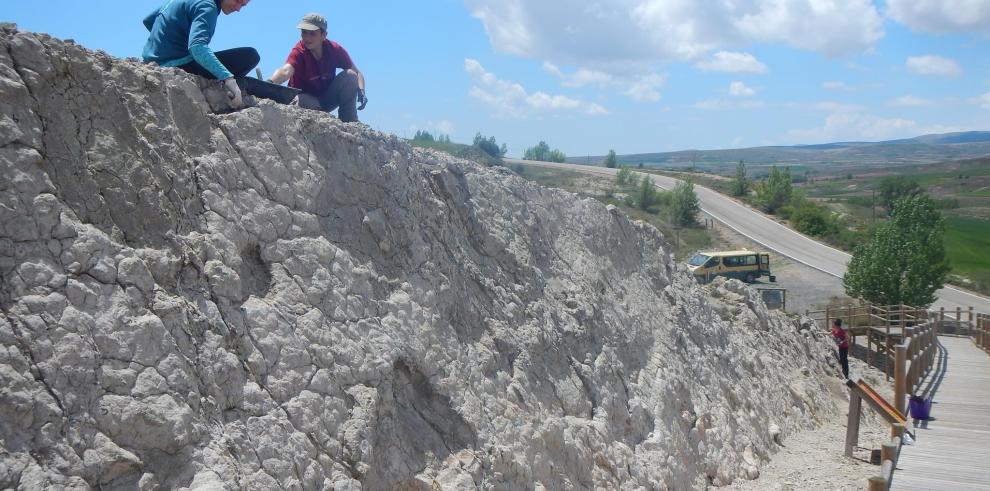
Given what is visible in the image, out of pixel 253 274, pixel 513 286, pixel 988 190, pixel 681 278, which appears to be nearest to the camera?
pixel 253 274

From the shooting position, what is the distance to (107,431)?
12.5 feet

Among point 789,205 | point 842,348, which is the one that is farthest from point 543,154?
point 842,348

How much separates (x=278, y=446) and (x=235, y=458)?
29 cm

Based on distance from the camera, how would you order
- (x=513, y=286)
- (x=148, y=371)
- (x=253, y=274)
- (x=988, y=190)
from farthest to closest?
(x=988, y=190)
(x=513, y=286)
(x=253, y=274)
(x=148, y=371)

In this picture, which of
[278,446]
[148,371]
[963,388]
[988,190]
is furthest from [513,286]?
[988,190]

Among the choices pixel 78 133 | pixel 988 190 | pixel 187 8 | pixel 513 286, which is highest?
pixel 187 8

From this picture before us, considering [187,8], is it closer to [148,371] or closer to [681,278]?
[148,371]

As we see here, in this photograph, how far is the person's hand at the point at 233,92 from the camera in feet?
18.1

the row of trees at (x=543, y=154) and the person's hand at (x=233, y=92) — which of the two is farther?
the row of trees at (x=543, y=154)

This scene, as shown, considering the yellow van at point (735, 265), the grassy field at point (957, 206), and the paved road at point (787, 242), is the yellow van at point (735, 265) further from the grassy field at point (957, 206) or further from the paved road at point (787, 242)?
the grassy field at point (957, 206)

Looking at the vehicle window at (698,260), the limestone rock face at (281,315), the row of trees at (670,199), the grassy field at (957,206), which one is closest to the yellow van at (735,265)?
the vehicle window at (698,260)

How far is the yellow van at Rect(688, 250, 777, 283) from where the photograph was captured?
109ft

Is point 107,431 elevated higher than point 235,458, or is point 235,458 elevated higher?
point 107,431

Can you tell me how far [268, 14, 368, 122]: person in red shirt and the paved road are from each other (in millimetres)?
38007
